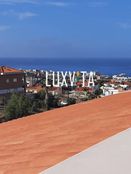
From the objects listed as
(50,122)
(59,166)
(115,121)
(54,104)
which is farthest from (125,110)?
(54,104)

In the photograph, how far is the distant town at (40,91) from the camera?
22.3 m

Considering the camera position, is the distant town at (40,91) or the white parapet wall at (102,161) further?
the distant town at (40,91)

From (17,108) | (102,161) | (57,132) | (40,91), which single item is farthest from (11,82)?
(102,161)

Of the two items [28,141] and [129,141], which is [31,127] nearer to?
[28,141]

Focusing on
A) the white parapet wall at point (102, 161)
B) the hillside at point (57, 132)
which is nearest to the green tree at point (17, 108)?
the hillside at point (57, 132)

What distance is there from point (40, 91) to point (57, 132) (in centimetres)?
3129

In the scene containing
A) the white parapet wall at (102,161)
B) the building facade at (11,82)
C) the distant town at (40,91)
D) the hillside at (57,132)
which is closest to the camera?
the white parapet wall at (102,161)

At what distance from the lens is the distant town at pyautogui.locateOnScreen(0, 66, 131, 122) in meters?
22.3

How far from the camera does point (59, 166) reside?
1.33 meters

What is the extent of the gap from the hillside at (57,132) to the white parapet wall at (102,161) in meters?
0.20

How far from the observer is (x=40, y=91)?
1315 inches

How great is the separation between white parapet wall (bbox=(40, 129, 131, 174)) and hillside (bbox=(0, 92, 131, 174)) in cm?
20

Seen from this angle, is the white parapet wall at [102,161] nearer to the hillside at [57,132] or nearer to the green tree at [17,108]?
the hillside at [57,132]

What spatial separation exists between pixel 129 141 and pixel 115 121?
629mm
